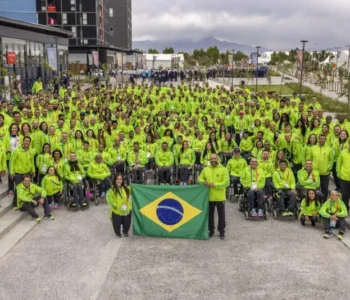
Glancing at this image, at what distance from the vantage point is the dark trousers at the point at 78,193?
1270 cm

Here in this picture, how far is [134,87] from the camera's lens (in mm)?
29469

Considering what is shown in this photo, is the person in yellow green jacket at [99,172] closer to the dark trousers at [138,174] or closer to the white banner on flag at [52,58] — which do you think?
the dark trousers at [138,174]

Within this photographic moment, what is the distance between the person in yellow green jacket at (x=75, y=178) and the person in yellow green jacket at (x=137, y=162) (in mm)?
2048

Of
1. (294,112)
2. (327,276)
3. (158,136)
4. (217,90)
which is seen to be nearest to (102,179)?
(158,136)

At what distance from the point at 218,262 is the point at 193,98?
1633cm

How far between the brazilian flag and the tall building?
55.6 m

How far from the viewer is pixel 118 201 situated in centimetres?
1056

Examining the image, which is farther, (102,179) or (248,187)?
(102,179)

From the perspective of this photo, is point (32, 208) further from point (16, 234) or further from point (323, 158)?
point (323, 158)

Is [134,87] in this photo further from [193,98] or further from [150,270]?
[150,270]

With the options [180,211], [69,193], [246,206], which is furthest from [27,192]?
[246,206]

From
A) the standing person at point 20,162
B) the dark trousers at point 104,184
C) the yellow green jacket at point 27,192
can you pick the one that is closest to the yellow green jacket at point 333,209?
the dark trousers at point 104,184

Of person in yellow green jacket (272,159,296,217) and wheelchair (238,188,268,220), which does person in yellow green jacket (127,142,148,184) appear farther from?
person in yellow green jacket (272,159,296,217)

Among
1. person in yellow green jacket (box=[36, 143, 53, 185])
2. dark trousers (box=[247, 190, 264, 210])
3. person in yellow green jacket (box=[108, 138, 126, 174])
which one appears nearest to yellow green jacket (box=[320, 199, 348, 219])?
dark trousers (box=[247, 190, 264, 210])
